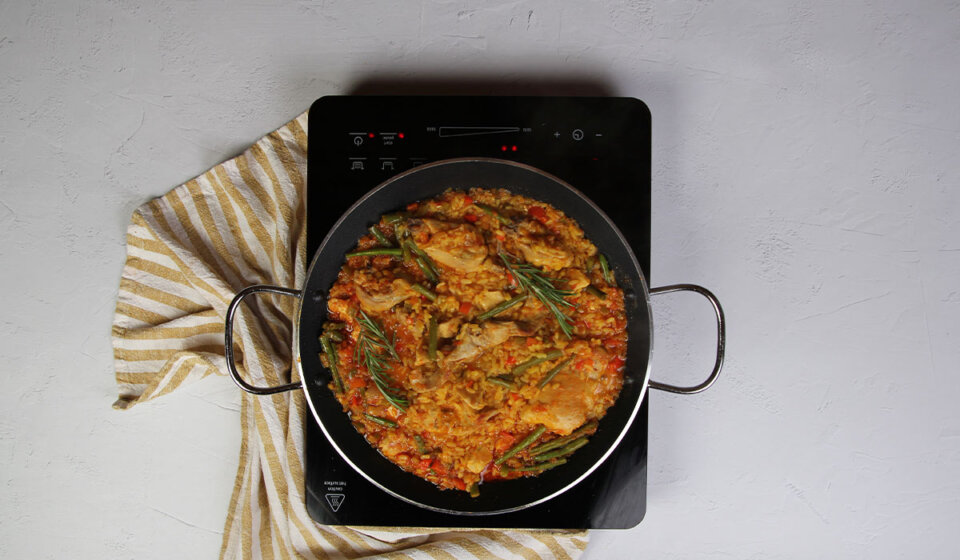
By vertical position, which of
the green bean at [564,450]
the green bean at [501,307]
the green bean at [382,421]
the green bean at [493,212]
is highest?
the green bean at [493,212]

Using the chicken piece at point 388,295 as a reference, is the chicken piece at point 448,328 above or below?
below

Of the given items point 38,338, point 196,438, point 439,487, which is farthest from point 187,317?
point 439,487

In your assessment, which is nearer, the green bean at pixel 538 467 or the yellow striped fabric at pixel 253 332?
the green bean at pixel 538 467

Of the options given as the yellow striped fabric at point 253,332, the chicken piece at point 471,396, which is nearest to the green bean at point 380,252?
the yellow striped fabric at point 253,332

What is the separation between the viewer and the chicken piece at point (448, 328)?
161 cm

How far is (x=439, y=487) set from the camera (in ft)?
5.51

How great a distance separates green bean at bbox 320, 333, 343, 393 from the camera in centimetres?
165

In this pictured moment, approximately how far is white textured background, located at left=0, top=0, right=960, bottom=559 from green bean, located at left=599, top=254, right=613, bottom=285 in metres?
0.30

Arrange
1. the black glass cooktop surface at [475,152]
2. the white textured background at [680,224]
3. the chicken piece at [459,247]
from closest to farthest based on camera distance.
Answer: the chicken piece at [459,247], the black glass cooktop surface at [475,152], the white textured background at [680,224]

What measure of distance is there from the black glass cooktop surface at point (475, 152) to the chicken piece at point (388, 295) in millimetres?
274

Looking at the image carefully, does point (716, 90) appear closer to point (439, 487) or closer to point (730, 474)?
point (730, 474)

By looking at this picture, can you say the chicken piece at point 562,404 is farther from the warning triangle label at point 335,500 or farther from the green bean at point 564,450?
the warning triangle label at point 335,500

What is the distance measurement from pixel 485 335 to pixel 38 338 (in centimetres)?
143

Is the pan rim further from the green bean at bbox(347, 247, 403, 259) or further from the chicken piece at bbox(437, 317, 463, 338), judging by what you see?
the chicken piece at bbox(437, 317, 463, 338)
